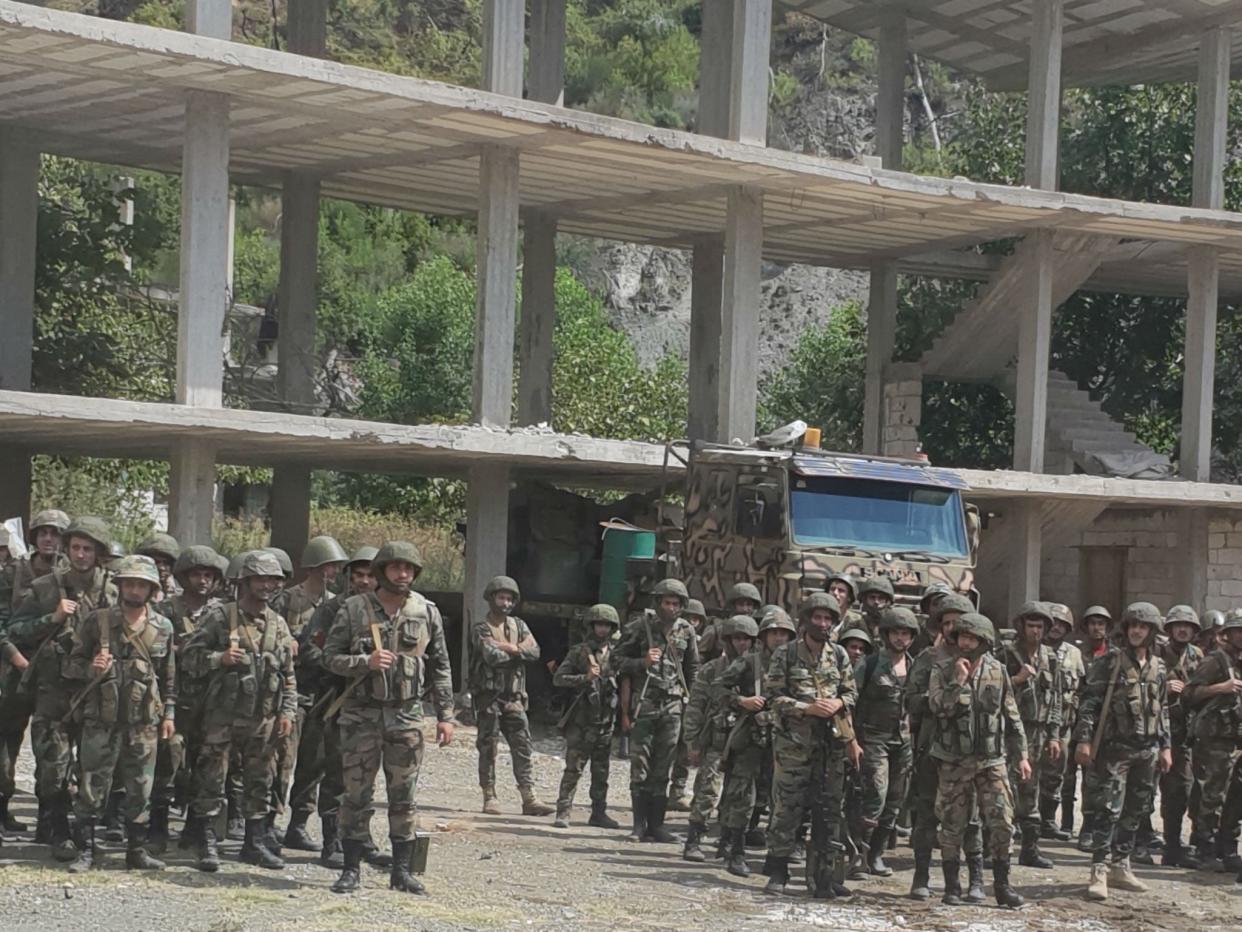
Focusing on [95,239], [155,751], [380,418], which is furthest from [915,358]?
[155,751]

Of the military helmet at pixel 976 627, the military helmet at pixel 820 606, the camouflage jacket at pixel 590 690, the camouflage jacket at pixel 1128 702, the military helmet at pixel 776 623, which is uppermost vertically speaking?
the military helmet at pixel 820 606

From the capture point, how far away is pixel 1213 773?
1295 centimetres

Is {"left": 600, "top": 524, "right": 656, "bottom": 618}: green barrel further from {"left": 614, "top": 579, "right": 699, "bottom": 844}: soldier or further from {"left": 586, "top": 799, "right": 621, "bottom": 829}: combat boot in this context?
{"left": 614, "top": 579, "right": 699, "bottom": 844}: soldier

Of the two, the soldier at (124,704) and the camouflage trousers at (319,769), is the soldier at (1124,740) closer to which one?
the camouflage trousers at (319,769)

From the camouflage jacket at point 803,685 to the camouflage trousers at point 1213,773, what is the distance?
126 inches

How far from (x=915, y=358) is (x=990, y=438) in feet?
7.39

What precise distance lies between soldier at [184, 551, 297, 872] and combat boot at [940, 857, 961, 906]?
3.83 m

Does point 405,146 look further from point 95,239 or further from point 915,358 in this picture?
point 915,358

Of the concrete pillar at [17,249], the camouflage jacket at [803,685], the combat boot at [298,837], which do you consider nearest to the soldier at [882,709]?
the camouflage jacket at [803,685]

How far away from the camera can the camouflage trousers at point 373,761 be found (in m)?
10.1

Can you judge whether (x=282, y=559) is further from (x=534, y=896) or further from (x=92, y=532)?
(x=534, y=896)

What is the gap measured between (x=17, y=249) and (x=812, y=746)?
525 inches

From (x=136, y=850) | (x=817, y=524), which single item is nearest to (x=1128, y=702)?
(x=817, y=524)

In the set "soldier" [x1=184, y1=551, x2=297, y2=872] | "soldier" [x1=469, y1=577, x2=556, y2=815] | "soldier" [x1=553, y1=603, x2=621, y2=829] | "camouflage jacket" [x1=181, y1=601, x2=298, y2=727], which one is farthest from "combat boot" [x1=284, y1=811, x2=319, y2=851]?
"soldier" [x1=553, y1=603, x2=621, y2=829]
